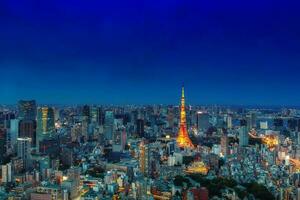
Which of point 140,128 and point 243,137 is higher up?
point 140,128

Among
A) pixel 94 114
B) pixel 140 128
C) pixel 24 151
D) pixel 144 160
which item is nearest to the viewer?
pixel 144 160

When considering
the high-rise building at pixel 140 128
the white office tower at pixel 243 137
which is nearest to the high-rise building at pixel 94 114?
the high-rise building at pixel 140 128

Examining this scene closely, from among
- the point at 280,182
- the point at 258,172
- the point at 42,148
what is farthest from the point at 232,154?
the point at 42,148

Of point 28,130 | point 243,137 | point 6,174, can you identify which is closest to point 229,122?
point 243,137

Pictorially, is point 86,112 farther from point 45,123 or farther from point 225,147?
point 225,147

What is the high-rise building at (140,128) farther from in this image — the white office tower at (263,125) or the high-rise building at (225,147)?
the white office tower at (263,125)

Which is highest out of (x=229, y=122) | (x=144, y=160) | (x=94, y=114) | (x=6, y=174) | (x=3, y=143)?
(x=94, y=114)
